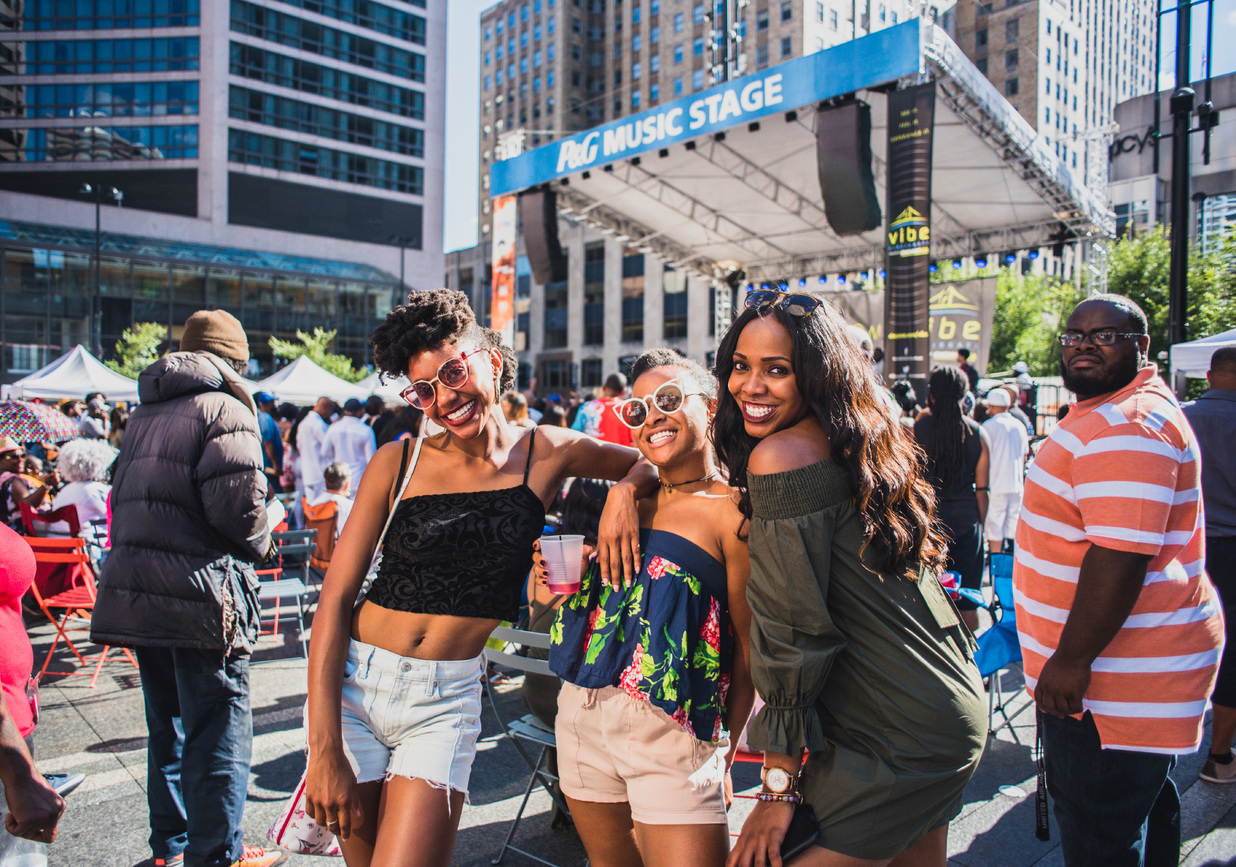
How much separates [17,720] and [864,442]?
84.5 inches

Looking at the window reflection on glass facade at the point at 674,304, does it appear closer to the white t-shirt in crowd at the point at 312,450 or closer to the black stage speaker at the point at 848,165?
the black stage speaker at the point at 848,165

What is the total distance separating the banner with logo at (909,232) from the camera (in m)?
9.06

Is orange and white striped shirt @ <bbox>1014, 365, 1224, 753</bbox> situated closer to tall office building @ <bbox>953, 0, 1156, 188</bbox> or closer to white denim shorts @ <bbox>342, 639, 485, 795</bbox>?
white denim shorts @ <bbox>342, 639, 485, 795</bbox>

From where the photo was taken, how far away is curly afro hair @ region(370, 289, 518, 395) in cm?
209

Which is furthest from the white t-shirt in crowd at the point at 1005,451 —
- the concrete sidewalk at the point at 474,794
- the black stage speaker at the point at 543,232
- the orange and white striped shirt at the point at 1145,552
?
the black stage speaker at the point at 543,232

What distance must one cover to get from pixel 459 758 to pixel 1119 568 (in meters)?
1.83

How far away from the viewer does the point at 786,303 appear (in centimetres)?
167

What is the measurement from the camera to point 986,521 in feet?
19.4

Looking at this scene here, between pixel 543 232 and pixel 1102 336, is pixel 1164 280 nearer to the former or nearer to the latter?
pixel 543 232

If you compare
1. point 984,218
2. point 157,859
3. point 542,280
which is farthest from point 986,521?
point 984,218

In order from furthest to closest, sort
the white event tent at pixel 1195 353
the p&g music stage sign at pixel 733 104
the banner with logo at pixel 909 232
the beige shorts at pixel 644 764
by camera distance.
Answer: the p&g music stage sign at pixel 733 104 < the banner with logo at pixel 909 232 < the white event tent at pixel 1195 353 < the beige shorts at pixel 644 764

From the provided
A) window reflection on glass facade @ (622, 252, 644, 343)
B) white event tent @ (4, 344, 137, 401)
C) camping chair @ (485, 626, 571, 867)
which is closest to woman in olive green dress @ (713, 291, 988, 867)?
camping chair @ (485, 626, 571, 867)

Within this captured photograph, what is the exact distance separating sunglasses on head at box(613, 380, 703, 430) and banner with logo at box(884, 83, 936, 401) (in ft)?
26.5

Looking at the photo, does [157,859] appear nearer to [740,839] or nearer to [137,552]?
[137,552]
